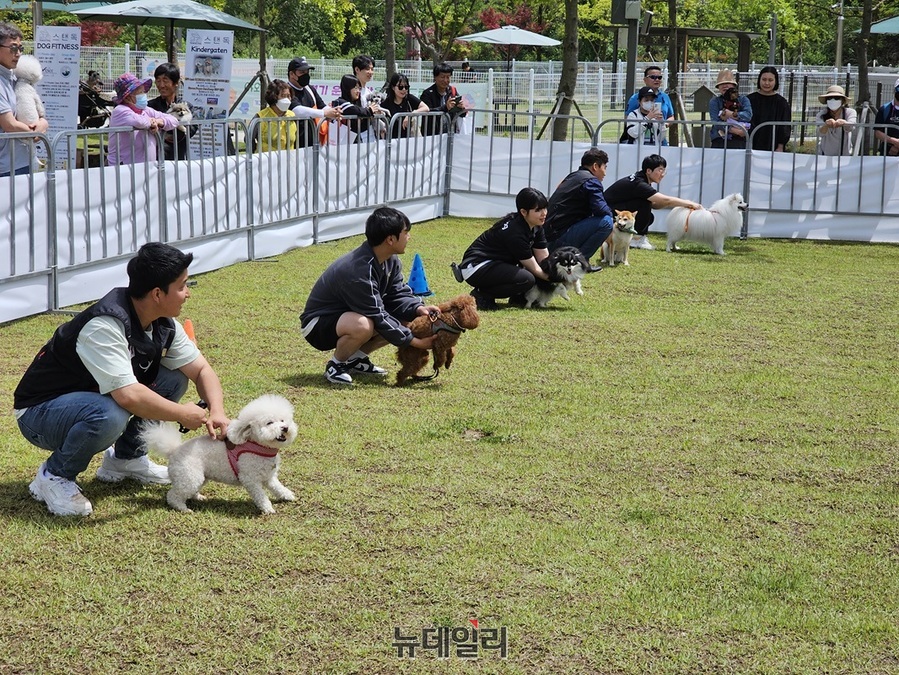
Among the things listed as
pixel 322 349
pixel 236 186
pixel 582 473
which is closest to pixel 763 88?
pixel 236 186

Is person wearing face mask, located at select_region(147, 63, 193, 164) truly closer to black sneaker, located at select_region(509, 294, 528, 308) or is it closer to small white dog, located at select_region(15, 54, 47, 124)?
small white dog, located at select_region(15, 54, 47, 124)

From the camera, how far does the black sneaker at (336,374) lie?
7.14m

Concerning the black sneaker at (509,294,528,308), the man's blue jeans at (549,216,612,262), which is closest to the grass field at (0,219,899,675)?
the black sneaker at (509,294,528,308)

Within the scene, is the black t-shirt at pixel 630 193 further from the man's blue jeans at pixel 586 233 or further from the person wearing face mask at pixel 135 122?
the person wearing face mask at pixel 135 122

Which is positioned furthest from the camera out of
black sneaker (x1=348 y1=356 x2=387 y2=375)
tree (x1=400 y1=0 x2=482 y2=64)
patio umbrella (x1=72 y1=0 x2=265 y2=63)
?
tree (x1=400 y1=0 x2=482 y2=64)

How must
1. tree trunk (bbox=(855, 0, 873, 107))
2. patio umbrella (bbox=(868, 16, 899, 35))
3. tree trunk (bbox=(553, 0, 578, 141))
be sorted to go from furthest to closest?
patio umbrella (bbox=(868, 16, 899, 35)), tree trunk (bbox=(553, 0, 578, 141)), tree trunk (bbox=(855, 0, 873, 107))

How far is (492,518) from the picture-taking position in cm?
484

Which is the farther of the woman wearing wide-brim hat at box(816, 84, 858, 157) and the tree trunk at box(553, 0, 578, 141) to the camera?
the tree trunk at box(553, 0, 578, 141)

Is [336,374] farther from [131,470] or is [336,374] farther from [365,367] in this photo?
[131,470]

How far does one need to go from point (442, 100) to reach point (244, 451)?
11.9 metres

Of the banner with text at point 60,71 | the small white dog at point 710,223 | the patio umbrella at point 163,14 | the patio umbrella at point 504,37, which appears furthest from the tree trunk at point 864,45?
the patio umbrella at point 504,37

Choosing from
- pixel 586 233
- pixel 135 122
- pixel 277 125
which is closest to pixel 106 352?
pixel 135 122

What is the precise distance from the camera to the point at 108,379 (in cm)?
449

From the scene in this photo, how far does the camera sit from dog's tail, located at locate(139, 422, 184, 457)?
475 centimetres
